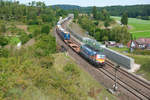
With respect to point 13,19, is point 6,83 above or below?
below

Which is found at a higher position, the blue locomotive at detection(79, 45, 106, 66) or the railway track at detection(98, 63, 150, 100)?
the blue locomotive at detection(79, 45, 106, 66)

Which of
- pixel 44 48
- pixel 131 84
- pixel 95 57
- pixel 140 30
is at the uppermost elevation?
pixel 140 30

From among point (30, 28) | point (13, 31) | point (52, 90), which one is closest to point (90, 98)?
point (52, 90)

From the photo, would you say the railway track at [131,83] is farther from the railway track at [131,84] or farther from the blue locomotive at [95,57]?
the blue locomotive at [95,57]

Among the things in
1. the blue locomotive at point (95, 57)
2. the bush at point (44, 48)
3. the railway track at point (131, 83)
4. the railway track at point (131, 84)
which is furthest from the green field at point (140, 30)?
the railway track at point (131, 84)

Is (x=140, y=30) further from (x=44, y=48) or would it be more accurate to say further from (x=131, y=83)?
(x=131, y=83)

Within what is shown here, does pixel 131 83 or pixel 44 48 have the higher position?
pixel 44 48

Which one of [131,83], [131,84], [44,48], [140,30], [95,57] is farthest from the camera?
[140,30]

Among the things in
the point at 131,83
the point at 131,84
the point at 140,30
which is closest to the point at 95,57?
the point at 131,83

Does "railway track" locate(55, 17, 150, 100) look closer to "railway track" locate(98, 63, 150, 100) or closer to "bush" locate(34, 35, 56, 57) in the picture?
"railway track" locate(98, 63, 150, 100)

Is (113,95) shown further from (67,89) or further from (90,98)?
(67,89)

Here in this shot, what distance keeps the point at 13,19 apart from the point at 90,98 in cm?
8626

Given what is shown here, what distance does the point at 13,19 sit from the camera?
306 feet

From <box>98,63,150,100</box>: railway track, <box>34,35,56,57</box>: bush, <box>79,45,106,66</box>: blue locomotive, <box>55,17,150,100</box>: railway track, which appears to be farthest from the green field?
<box>98,63,150,100</box>: railway track
